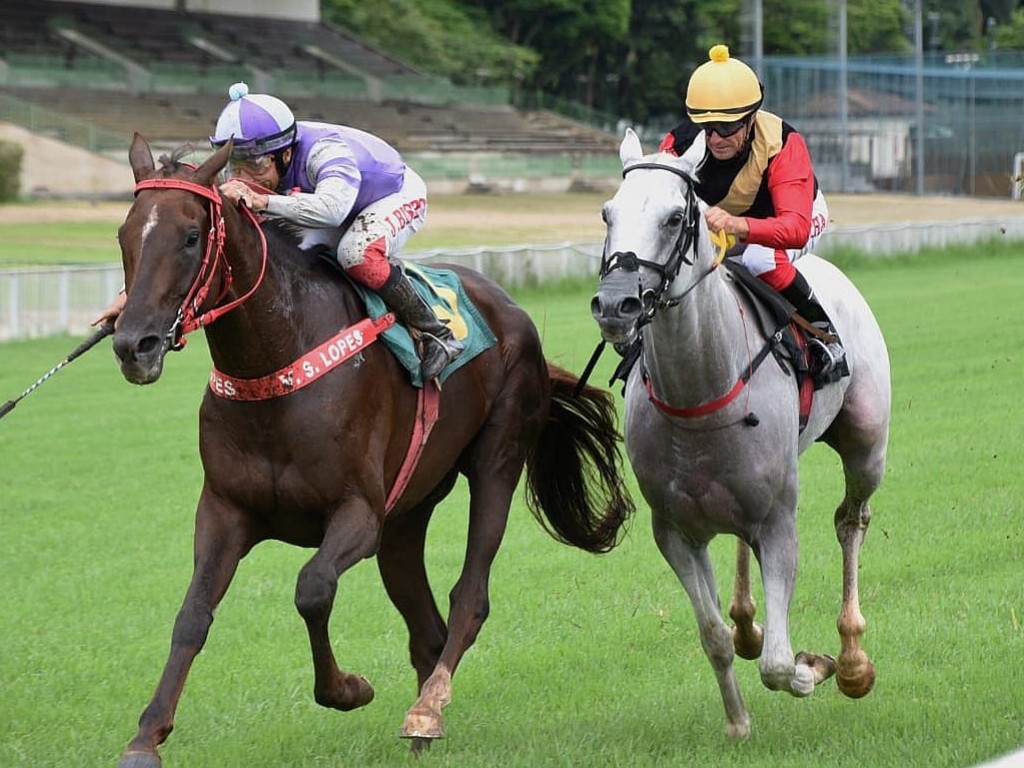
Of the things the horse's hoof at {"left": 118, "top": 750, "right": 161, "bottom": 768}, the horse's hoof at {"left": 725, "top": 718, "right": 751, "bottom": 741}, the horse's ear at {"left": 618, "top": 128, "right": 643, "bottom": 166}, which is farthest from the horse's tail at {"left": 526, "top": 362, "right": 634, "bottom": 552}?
the horse's hoof at {"left": 118, "top": 750, "right": 161, "bottom": 768}

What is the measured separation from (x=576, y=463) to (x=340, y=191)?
202 cm

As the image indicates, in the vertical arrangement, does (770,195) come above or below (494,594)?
above

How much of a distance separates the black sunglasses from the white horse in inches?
20.3

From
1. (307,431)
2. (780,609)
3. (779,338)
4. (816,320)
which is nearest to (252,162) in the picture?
(307,431)

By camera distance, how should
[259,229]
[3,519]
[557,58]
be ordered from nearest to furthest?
[259,229] < [3,519] < [557,58]

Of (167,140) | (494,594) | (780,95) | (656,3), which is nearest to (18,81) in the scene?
(167,140)

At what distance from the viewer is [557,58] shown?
72688mm

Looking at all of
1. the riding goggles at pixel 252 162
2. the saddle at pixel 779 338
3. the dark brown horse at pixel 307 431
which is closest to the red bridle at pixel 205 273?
the dark brown horse at pixel 307 431

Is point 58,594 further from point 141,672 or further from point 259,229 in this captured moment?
point 259,229

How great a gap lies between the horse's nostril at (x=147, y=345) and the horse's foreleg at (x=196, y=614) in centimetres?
92

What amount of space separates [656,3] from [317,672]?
2765 inches

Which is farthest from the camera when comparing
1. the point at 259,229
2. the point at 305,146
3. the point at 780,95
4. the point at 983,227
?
the point at 780,95

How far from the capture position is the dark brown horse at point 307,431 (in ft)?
16.2

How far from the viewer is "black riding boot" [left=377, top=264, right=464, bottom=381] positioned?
19.9 feet
